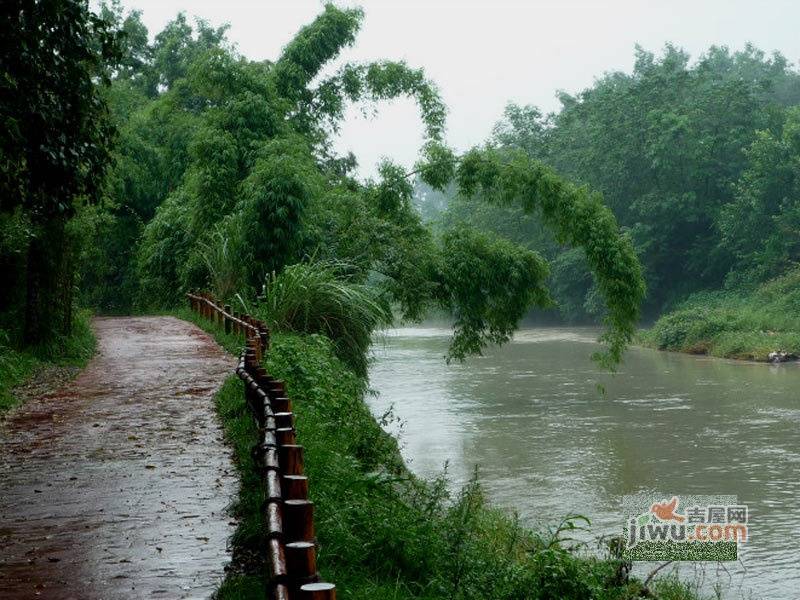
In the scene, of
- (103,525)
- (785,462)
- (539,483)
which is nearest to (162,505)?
(103,525)

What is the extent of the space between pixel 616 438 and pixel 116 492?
13.0m

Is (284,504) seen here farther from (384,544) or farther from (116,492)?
(116,492)

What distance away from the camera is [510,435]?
1866 centimetres

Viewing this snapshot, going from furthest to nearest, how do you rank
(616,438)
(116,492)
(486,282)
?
(486,282), (616,438), (116,492)

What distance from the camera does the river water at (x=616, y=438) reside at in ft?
40.2

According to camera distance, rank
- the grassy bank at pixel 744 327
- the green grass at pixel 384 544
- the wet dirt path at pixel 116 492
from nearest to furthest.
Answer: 1. the wet dirt path at pixel 116 492
2. the green grass at pixel 384 544
3. the grassy bank at pixel 744 327

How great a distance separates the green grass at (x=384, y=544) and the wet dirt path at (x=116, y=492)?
0.73ft

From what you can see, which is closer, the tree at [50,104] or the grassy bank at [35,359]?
the tree at [50,104]

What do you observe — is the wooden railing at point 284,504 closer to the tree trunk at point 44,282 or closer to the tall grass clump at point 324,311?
the tree trunk at point 44,282

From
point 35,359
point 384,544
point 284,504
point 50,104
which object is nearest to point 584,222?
point 35,359

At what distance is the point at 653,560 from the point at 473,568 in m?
4.52

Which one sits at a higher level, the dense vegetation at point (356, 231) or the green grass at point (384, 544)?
the dense vegetation at point (356, 231)

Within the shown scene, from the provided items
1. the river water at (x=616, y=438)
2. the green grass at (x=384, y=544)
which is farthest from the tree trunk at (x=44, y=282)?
the green grass at (x=384, y=544)

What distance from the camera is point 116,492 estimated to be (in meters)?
6.75
